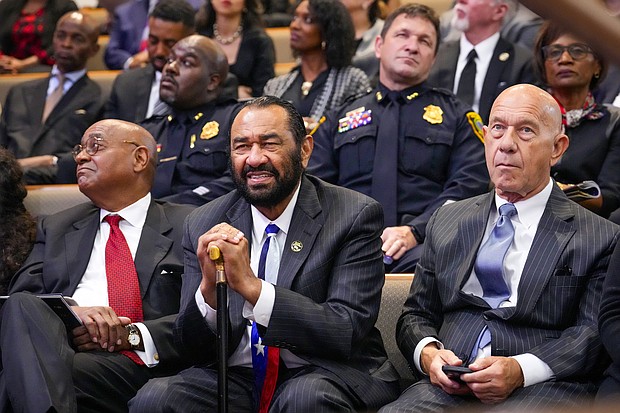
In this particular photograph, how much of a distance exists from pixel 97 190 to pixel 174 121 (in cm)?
95

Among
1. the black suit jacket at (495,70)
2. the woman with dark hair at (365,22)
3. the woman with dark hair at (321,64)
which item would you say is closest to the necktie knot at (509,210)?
the black suit jacket at (495,70)

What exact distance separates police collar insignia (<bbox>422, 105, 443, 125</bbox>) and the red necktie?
1.18 meters

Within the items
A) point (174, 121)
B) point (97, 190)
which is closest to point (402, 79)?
point (174, 121)

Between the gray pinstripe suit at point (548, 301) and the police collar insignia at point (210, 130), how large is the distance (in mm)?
1500

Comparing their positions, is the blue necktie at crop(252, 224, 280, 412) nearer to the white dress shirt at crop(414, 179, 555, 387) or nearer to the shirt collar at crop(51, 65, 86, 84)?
the white dress shirt at crop(414, 179, 555, 387)

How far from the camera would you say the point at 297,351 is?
7.04 feet

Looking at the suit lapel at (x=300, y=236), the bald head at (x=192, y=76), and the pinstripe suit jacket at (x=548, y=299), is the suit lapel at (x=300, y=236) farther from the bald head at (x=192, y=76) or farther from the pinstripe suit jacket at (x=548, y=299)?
the bald head at (x=192, y=76)

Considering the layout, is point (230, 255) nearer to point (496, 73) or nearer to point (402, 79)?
point (402, 79)

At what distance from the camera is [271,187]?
2.29m

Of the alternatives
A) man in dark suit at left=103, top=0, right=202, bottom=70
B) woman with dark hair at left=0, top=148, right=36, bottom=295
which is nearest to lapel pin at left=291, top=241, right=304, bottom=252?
woman with dark hair at left=0, top=148, right=36, bottom=295

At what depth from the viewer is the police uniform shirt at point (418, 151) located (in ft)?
Result: 10.2

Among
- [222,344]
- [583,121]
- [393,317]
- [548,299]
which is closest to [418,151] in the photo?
[583,121]

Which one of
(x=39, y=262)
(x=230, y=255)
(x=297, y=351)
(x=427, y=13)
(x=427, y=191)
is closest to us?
(x=230, y=255)

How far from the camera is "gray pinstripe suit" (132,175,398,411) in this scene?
209cm
